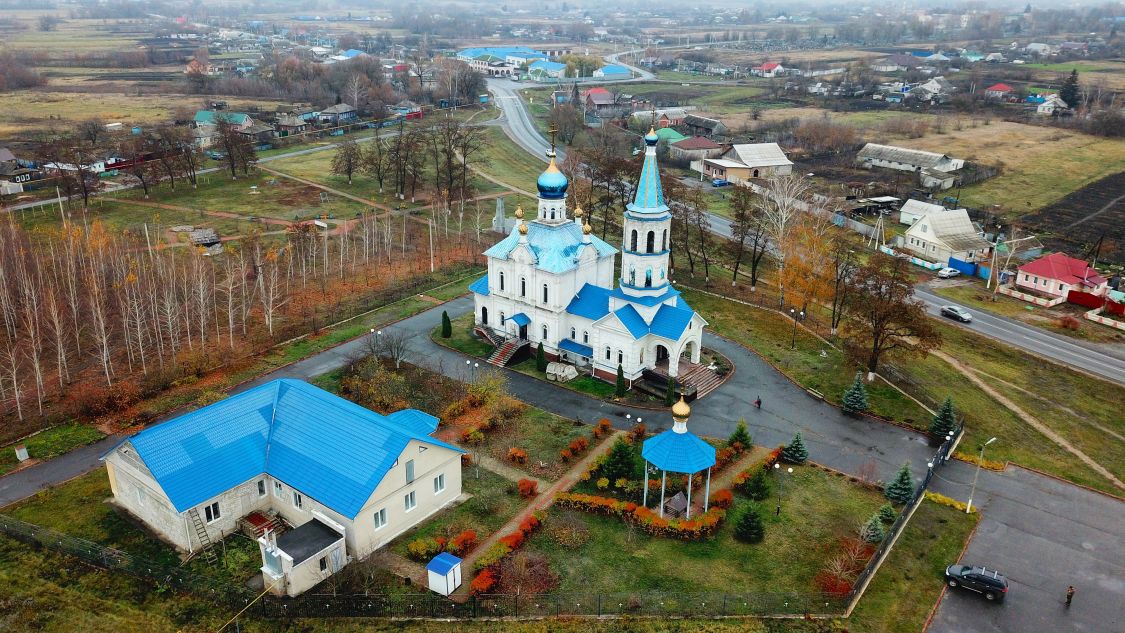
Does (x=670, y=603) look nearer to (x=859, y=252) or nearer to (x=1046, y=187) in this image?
(x=859, y=252)

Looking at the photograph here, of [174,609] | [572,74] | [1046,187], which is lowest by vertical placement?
[174,609]

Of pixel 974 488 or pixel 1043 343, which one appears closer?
pixel 974 488

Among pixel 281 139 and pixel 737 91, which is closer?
pixel 281 139

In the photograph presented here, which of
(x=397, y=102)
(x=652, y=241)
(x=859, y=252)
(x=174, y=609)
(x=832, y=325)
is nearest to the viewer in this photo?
(x=174, y=609)

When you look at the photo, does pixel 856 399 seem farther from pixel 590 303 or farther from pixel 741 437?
pixel 590 303

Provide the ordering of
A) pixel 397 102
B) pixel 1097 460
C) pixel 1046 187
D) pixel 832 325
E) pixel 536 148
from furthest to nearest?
1. pixel 397 102
2. pixel 536 148
3. pixel 1046 187
4. pixel 832 325
5. pixel 1097 460

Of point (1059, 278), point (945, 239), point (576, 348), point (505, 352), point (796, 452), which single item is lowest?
point (796, 452)

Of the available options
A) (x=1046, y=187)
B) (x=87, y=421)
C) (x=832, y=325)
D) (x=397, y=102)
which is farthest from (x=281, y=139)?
(x=1046, y=187)

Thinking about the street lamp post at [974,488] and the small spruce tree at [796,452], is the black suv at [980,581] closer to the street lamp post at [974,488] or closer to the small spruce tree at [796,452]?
the street lamp post at [974,488]

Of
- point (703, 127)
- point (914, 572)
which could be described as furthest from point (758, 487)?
point (703, 127)
